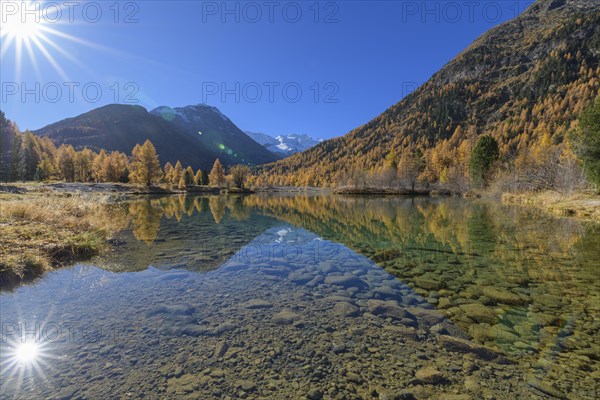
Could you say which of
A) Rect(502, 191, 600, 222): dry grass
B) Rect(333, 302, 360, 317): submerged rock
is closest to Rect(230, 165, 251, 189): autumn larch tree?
Rect(502, 191, 600, 222): dry grass

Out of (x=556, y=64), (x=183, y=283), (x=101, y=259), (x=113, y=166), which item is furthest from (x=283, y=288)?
(x=556, y=64)

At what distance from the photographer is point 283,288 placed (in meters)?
8.34

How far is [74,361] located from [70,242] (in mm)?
8624

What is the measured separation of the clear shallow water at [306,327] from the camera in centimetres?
409

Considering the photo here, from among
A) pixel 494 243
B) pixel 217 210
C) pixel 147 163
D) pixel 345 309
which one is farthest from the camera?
pixel 147 163

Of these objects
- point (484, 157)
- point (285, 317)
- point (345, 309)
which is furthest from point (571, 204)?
point (484, 157)

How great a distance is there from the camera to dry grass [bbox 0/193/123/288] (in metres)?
8.39

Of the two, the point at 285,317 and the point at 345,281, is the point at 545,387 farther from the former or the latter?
the point at 345,281

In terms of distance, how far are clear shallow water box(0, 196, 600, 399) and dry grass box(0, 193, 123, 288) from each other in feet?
2.87

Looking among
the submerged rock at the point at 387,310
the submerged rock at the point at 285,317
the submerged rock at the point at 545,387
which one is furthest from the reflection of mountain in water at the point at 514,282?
the submerged rock at the point at 285,317

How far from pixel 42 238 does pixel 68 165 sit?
→ 95.7 metres

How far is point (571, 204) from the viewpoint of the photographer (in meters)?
27.8

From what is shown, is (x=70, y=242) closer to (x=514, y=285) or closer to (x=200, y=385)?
(x=200, y=385)

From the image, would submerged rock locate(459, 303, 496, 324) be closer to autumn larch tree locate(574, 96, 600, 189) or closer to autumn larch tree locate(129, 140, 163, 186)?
autumn larch tree locate(574, 96, 600, 189)
